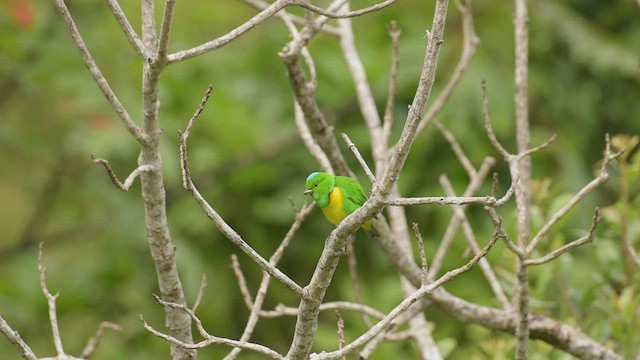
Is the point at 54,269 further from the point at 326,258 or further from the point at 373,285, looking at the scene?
the point at 326,258

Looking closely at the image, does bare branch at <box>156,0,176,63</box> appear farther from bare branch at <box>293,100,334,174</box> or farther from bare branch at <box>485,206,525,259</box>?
bare branch at <box>293,100,334,174</box>

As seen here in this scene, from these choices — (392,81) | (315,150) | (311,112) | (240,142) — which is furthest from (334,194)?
(240,142)

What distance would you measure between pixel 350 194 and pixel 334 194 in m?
0.06

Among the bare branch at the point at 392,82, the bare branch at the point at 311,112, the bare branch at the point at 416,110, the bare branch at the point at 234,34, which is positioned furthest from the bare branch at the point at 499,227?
the bare branch at the point at 392,82

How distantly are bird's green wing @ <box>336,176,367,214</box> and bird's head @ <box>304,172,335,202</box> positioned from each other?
66 mm

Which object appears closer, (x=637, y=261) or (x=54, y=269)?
(x=637, y=261)

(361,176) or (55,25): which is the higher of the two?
(55,25)

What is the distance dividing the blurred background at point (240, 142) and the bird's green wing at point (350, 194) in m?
2.27

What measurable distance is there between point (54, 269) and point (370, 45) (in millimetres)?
2572

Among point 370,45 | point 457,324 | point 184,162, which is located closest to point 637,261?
point 184,162

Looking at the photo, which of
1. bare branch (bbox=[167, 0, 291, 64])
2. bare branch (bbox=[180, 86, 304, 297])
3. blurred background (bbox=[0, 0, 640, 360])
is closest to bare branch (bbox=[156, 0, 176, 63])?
bare branch (bbox=[167, 0, 291, 64])

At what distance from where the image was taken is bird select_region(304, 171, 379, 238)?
266 centimetres

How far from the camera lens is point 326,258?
6.40ft

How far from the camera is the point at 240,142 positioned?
5.54 metres
